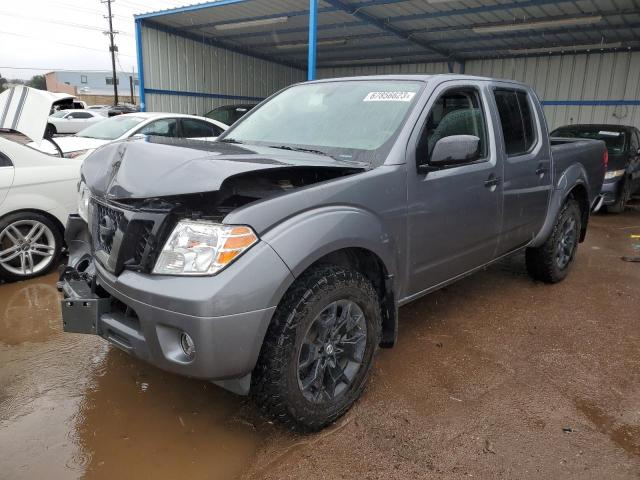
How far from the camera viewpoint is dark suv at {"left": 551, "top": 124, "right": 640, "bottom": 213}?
28.8ft

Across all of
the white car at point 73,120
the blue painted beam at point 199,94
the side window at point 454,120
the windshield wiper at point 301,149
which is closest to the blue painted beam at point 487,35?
the blue painted beam at point 199,94

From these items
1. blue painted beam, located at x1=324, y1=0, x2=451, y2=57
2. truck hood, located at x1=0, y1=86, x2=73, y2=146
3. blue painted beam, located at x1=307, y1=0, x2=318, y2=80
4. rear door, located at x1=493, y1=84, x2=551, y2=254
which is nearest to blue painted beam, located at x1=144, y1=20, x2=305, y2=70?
blue painted beam, located at x1=324, y1=0, x2=451, y2=57

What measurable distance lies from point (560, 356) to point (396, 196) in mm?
1803

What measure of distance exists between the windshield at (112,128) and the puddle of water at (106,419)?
4.81 metres

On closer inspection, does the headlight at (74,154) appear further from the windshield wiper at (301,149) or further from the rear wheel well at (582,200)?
the rear wheel well at (582,200)

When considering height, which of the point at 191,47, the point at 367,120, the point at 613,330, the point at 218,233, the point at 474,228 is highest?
the point at 191,47

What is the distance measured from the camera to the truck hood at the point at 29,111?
481 cm

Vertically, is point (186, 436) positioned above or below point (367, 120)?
below

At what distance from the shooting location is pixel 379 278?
281cm

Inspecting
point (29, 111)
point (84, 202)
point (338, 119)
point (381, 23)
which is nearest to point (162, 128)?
point (29, 111)

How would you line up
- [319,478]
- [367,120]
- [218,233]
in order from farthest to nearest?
[367,120], [319,478], [218,233]

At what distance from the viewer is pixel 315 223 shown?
2.30 meters

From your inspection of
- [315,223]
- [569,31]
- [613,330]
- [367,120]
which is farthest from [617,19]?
[315,223]

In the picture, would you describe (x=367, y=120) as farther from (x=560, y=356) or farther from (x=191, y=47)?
(x=191, y=47)
